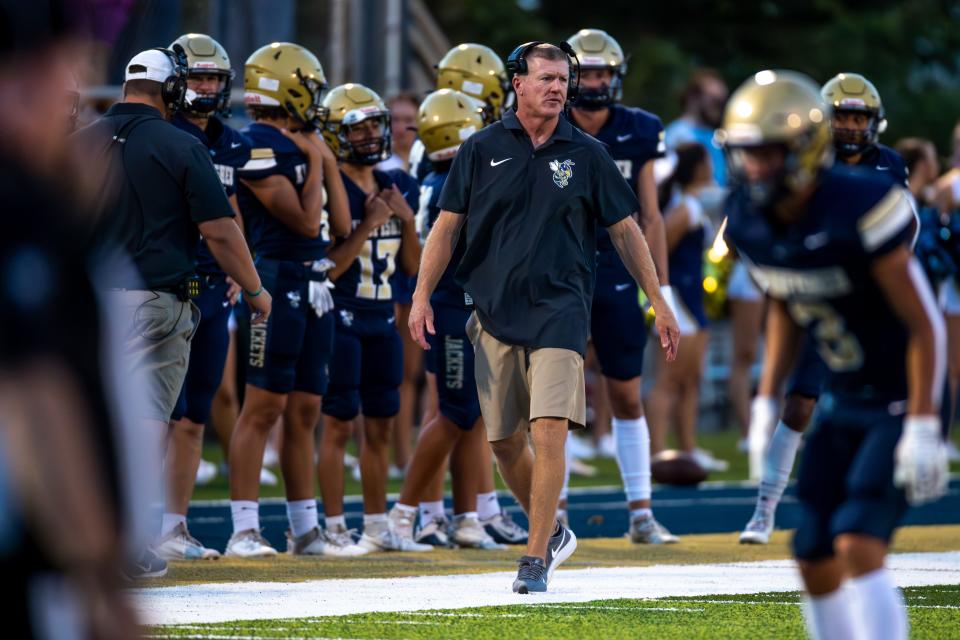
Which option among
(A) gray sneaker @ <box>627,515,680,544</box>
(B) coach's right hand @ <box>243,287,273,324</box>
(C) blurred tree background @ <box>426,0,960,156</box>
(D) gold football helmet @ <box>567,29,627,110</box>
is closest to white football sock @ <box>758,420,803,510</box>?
(A) gray sneaker @ <box>627,515,680,544</box>

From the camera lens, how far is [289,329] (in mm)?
8688

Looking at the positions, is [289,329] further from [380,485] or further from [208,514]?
[208,514]

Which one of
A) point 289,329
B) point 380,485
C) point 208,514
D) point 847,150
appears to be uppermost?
point 847,150

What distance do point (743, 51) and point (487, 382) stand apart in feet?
62.1

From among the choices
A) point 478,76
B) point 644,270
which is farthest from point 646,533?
point 478,76

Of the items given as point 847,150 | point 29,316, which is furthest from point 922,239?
point 29,316

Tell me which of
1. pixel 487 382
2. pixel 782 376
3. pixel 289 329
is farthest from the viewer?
pixel 289 329

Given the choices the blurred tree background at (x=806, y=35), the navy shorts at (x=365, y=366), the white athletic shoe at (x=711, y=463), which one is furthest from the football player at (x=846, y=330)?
the blurred tree background at (x=806, y=35)

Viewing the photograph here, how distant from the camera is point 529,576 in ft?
23.8

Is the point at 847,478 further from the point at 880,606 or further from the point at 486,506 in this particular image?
the point at 486,506

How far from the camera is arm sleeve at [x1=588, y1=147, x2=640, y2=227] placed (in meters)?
7.66

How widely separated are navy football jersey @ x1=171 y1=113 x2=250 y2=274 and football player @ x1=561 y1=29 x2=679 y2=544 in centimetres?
184

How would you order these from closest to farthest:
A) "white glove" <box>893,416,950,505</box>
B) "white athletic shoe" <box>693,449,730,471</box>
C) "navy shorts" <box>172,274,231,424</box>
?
"white glove" <box>893,416,950,505</box>, "navy shorts" <box>172,274,231,424</box>, "white athletic shoe" <box>693,449,730,471</box>

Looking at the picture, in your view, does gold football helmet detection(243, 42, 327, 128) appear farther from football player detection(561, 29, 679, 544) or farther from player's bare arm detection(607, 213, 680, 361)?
player's bare arm detection(607, 213, 680, 361)
